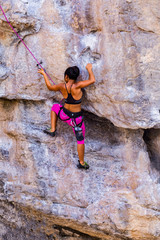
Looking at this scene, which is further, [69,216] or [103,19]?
[69,216]

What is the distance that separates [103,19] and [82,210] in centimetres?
235

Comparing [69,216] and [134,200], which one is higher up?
[134,200]

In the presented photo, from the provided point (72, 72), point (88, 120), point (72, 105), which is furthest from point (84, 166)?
point (72, 72)

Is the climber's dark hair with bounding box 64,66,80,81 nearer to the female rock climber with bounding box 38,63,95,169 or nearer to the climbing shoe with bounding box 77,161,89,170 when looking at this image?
the female rock climber with bounding box 38,63,95,169

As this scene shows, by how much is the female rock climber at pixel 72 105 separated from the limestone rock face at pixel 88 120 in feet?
0.45

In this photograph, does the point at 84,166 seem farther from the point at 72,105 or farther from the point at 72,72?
the point at 72,72

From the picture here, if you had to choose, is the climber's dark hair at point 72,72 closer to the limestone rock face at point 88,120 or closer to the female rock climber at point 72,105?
the female rock climber at point 72,105

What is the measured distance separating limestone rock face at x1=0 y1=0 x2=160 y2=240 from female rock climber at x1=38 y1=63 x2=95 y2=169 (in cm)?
14

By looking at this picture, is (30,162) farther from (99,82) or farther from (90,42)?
(90,42)

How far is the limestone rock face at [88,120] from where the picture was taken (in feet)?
10.2

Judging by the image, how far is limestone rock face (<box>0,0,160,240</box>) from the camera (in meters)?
3.12

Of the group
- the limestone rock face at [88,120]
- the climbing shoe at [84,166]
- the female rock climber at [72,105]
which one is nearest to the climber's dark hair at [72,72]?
the female rock climber at [72,105]

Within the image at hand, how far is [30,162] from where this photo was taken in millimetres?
3855

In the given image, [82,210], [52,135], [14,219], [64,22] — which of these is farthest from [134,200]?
[64,22]
